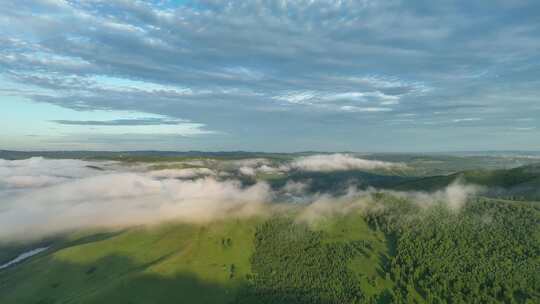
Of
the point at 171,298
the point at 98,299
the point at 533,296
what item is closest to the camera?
the point at 533,296

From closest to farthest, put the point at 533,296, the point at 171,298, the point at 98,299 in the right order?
the point at 533,296 → the point at 98,299 → the point at 171,298

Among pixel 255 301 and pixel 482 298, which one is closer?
pixel 482 298

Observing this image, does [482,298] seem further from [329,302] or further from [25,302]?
[25,302]

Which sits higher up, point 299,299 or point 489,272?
point 489,272

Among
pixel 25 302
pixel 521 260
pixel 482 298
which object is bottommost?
pixel 25 302

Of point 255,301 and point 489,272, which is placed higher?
point 489,272

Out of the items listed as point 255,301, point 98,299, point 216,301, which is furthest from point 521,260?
point 98,299

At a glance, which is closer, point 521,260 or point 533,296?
point 533,296

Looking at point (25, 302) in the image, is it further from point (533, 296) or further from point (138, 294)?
point (533, 296)

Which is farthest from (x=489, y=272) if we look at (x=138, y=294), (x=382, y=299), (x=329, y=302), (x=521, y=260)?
(x=138, y=294)
